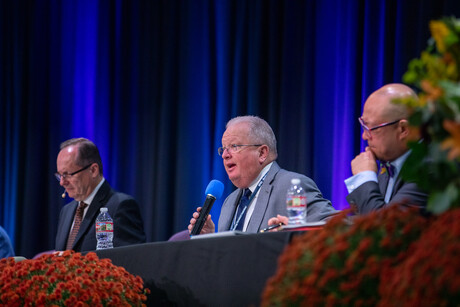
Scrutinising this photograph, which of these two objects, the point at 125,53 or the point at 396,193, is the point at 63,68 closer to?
the point at 125,53

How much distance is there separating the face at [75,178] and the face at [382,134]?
267 cm

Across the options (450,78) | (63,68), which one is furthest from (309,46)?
(450,78)

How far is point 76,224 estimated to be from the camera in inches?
180

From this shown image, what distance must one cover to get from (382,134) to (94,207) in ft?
8.35

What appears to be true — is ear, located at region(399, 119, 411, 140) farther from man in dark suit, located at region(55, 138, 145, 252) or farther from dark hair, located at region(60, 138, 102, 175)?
dark hair, located at region(60, 138, 102, 175)

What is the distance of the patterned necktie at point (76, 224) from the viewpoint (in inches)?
176

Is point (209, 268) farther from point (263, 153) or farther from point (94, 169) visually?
point (94, 169)

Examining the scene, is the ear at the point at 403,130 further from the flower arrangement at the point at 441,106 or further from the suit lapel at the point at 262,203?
the flower arrangement at the point at 441,106

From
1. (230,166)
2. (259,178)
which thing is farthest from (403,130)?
(230,166)

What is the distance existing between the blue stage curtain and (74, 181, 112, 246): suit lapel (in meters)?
0.79

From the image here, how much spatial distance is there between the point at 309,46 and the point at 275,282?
344cm

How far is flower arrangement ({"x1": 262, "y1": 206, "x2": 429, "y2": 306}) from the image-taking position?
3.77ft

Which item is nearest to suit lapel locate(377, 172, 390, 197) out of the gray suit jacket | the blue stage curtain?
the gray suit jacket

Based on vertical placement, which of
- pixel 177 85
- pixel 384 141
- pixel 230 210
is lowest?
pixel 230 210
